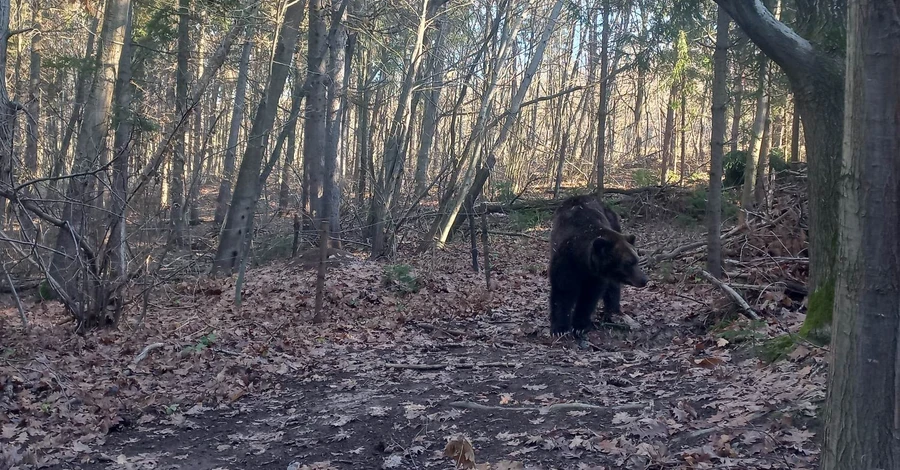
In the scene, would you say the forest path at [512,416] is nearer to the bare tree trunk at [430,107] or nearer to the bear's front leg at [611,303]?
the bear's front leg at [611,303]

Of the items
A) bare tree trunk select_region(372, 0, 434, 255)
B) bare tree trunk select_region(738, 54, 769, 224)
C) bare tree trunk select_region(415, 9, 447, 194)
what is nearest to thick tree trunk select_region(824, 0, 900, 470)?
bare tree trunk select_region(738, 54, 769, 224)

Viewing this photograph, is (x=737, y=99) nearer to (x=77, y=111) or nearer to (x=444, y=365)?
(x=444, y=365)

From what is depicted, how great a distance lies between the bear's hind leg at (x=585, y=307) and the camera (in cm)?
964

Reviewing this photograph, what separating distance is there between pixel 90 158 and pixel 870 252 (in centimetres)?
1080

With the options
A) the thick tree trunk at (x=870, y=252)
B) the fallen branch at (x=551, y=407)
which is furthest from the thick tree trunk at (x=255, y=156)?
the thick tree trunk at (x=870, y=252)

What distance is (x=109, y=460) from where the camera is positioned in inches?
239

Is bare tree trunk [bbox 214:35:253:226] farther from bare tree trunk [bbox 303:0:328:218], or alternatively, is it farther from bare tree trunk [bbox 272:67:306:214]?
bare tree trunk [bbox 303:0:328:218]

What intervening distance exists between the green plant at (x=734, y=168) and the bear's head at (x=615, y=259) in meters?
10.2

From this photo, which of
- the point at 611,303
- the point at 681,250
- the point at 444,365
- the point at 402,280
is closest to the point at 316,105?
the point at 402,280

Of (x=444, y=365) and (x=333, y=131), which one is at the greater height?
(x=333, y=131)

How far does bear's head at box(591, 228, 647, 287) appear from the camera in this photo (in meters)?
9.65

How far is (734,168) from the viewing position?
742 inches

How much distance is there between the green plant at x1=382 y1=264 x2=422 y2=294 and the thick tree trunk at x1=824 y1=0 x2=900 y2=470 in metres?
9.92

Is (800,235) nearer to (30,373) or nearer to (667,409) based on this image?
(667,409)
